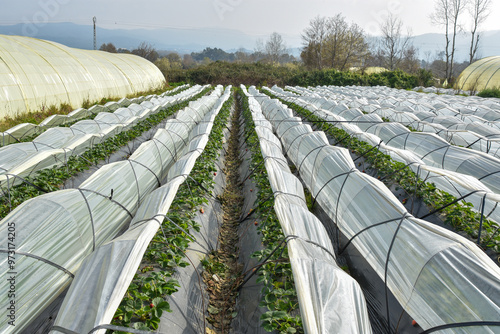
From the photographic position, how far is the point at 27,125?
10.4 metres

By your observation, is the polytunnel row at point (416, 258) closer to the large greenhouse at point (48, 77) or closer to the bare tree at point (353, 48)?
the large greenhouse at point (48, 77)

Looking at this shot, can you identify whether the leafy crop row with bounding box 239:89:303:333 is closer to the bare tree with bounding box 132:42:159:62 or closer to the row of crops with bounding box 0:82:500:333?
the row of crops with bounding box 0:82:500:333

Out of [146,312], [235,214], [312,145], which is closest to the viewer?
[146,312]

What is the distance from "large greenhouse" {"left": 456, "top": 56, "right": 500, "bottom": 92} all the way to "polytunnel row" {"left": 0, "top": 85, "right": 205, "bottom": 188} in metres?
34.5

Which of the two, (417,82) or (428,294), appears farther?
(417,82)

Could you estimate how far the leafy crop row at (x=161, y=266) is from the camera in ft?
11.5

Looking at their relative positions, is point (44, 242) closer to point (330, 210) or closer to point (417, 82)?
point (330, 210)

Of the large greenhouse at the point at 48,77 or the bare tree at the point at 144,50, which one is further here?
the bare tree at the point at 144,50

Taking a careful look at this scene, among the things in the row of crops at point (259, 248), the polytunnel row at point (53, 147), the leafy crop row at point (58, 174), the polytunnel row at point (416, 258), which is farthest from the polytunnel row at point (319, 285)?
the polytunnel row at point (53, 147)

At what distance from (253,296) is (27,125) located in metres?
10.2

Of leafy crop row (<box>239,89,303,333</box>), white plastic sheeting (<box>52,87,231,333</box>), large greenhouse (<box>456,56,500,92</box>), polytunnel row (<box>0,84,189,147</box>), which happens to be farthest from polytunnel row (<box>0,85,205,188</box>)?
large greenhouse (<box>456,56,500,92</box>)

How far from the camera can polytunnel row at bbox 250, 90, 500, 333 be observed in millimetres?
2922

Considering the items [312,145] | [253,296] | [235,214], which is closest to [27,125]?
[235,214]

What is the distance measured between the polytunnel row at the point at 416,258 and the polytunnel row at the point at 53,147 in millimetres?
6192
